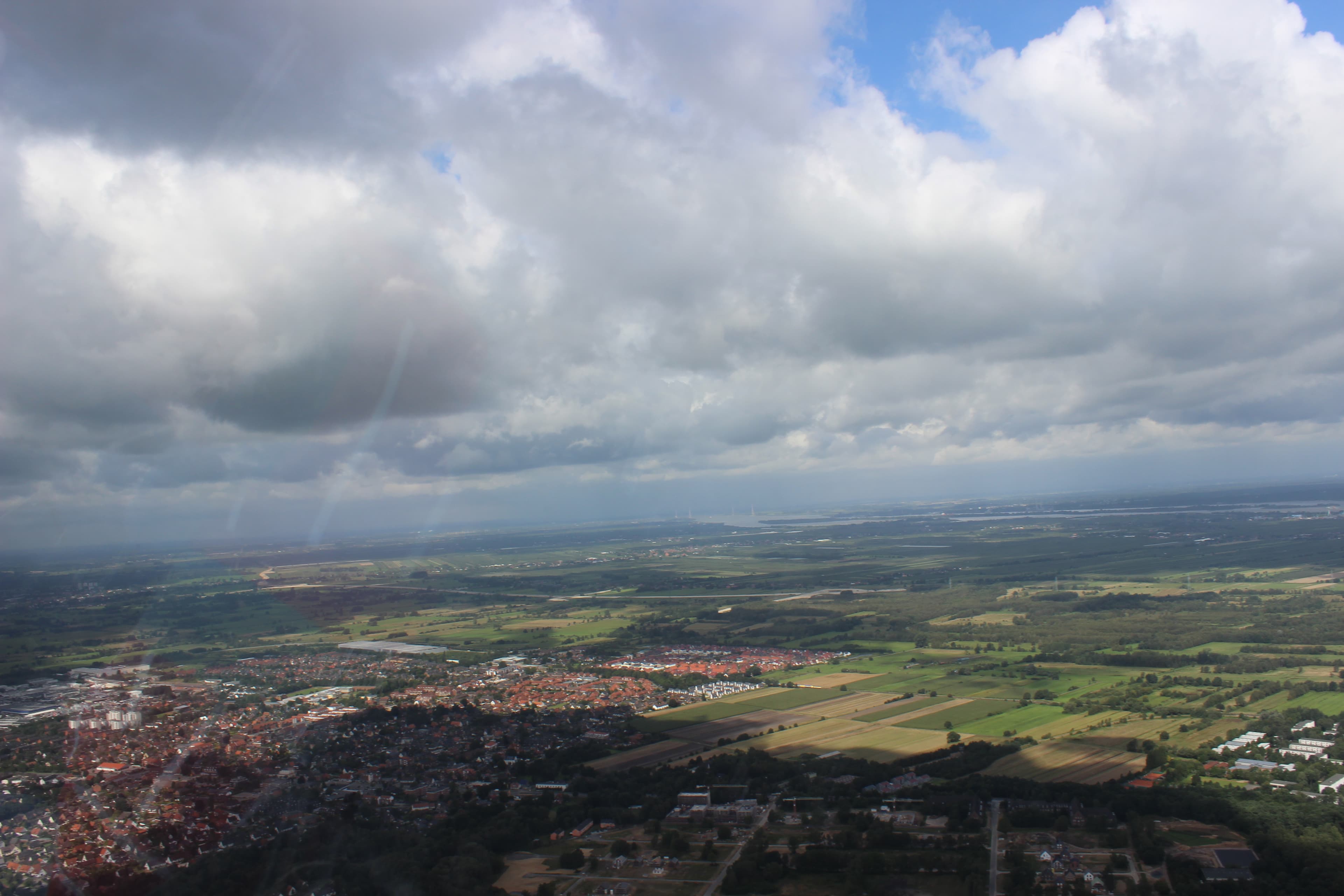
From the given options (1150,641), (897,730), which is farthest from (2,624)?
(1150,641)

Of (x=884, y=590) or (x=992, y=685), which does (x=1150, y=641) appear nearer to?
(x=992, y=685)

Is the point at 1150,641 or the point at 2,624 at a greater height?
the point at 2,624

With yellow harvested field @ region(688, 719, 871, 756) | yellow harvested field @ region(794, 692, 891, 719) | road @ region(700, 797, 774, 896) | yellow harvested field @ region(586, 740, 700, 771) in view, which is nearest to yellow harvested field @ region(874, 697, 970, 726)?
yellow harvested field @ region(688, 719, 871, 756)

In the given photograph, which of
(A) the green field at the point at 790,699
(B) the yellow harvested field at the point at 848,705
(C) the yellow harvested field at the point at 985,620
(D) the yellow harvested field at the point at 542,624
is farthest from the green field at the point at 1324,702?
(D) the yellow harvested field at the point at 542,624

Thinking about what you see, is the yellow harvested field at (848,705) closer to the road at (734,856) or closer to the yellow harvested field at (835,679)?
the yellow harvested field at (835,679)

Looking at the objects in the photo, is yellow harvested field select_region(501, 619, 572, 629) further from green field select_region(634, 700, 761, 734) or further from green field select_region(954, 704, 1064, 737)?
green field select_region(954, 704, 1064, 737)
